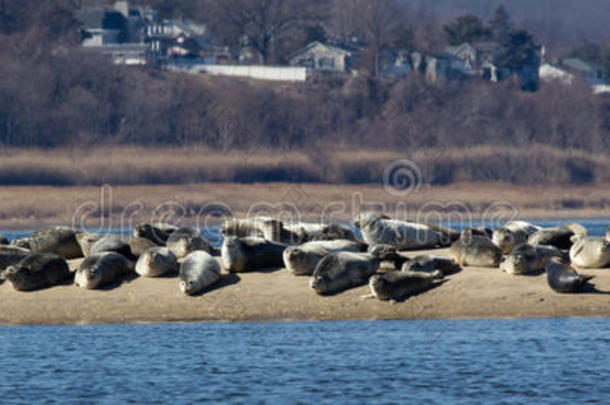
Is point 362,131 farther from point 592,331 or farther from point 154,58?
point 592,331

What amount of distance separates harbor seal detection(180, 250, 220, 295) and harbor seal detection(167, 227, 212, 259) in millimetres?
1721

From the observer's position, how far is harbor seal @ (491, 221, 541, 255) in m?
31.4

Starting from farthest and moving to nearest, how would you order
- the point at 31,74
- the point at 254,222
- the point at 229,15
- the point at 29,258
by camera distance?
the point at 229,15
the point at 31,74
the point at 254,222
the point at 29,258

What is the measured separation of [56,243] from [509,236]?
10311 millimetres

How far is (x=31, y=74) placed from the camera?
120 metres

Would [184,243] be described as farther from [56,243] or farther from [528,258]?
[528,258]

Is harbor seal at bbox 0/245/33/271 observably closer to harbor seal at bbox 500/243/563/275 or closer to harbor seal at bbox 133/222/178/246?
harbor seal at bbox 133/222/178/246

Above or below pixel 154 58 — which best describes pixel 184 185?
below

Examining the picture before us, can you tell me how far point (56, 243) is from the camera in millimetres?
32094

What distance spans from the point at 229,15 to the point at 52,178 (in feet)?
211

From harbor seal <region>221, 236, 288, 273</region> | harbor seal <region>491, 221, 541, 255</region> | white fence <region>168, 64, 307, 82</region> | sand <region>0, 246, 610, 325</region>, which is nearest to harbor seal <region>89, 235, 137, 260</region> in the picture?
sand <region>0, 246, 610, 325</region>

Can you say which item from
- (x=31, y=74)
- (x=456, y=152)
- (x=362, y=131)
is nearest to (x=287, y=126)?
(x=362, y=131)

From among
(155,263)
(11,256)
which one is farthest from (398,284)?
(11,256)

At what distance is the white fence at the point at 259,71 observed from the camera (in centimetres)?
13912
